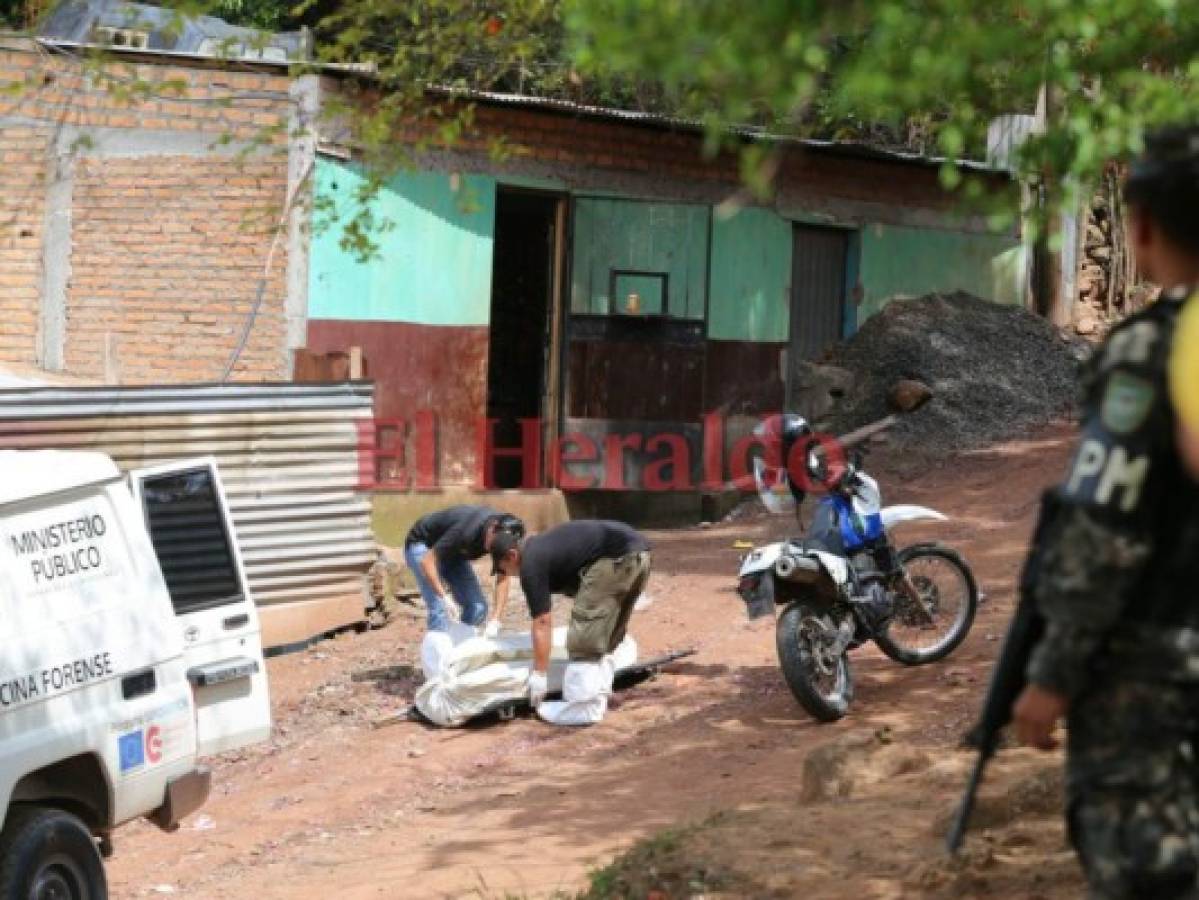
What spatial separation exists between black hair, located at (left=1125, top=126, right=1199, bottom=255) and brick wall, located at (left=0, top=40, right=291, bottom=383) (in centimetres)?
1288

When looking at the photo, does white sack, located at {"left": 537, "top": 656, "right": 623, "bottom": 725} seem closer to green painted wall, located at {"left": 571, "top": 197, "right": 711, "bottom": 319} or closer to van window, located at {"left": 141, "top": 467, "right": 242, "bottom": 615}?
van window, located at {"left": 141, "top": 467, "right": 242, "bottom": 615}

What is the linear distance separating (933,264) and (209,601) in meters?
13.9

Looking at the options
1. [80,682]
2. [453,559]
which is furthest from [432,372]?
[80,682]

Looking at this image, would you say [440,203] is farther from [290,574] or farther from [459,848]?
[459,848]

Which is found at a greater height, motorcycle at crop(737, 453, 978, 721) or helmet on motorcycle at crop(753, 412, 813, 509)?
helmet on motorcycle at crop(753, 412, 813, 509)

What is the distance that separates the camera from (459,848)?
9.60 metres

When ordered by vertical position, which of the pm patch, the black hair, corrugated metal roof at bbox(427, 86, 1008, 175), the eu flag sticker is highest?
corrugated metal roof at bbox(427, 86, 1008, 175)

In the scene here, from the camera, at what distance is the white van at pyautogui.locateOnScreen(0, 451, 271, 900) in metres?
7.20

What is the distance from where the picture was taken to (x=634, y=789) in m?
10.5

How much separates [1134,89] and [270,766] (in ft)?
26.4

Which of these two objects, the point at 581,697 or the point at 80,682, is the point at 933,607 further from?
the point at 80,682

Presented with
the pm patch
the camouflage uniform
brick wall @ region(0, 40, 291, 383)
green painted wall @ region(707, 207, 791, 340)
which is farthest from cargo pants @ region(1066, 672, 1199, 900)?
green painted wall @ region(707, 207, 791, 340)

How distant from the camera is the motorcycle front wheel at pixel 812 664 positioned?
438 inches

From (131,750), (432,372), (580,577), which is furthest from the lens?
(432,372)
